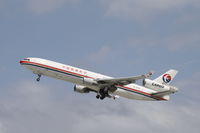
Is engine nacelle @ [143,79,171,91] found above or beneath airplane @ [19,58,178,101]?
above

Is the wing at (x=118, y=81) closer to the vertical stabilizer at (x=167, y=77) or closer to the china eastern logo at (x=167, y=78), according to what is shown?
the vertical stabilizer at (x=167, y=77)

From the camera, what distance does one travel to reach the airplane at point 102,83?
308 ft

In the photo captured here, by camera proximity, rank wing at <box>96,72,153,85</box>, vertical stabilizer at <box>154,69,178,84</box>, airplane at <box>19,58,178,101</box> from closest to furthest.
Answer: wing at <box>96,72,153,85</box>
airplane at <box>19,58,178,101</box>
vertical stabilizer at <box>154,69,178,84</box>

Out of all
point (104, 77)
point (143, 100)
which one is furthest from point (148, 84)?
point (104, 77)

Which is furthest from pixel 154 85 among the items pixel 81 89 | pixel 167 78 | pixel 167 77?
pixel 81 89

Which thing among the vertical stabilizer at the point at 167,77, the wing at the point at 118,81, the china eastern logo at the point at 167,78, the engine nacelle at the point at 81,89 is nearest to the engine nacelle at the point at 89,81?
the wing at the point at 118,81

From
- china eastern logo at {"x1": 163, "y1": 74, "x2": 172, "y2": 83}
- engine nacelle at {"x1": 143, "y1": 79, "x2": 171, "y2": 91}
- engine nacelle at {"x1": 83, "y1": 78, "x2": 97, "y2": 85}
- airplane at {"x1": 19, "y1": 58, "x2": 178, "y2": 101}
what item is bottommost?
engine nacelle at {"x1": 83, "y1": 78, "x2": 97, "y2": 85}

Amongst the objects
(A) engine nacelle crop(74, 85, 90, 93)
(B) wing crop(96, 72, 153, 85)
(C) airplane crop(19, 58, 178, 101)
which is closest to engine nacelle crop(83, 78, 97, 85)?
(C) airplane crop(19, 58, 178, 101)

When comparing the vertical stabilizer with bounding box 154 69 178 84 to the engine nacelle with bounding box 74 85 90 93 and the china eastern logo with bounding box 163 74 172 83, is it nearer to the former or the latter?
the china eastern logo with bounding box 163 74 172 83

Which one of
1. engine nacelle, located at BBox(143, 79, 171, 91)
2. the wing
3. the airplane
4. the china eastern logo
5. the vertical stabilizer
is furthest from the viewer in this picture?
the china eastern logo

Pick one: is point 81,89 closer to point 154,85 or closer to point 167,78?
point 154,85

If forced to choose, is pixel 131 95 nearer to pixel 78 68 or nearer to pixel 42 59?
pixel 78 68

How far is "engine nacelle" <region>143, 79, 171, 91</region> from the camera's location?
10238cm

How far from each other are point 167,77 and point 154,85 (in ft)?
17.8
